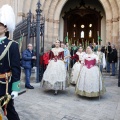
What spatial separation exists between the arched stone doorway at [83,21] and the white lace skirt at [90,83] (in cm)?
941

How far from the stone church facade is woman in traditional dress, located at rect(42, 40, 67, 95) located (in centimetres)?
537

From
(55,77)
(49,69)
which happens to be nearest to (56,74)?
(55,77)

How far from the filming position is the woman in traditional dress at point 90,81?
6.35 meters

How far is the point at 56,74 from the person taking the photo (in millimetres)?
6863

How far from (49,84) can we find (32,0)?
847 centimetres

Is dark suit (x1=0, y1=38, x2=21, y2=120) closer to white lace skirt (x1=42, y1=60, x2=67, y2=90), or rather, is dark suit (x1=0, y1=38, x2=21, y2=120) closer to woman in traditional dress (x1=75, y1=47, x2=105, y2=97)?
woman in traditional dress (x1=75, y1=47, x2=105, y2=97)

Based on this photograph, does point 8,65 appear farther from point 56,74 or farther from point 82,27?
point 82,27

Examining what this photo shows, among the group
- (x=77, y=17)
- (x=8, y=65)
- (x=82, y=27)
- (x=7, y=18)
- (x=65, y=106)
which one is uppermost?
(x=77, y=17)

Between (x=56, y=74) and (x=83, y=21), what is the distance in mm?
12386

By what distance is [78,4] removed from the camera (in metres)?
16.8

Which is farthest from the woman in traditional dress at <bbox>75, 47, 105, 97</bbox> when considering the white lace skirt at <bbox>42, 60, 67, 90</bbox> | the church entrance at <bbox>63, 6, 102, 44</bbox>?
the church entrance at <bbox>63, 6, 102, 44</bbox>

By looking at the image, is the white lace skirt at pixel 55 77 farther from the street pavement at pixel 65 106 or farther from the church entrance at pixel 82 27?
the church entrance at pixel 82 27

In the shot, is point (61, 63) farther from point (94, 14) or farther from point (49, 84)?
point (94, 14)

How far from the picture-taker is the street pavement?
473 cm
